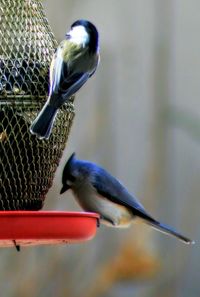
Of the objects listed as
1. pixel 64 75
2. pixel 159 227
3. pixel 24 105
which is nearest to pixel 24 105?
pixel 24 105

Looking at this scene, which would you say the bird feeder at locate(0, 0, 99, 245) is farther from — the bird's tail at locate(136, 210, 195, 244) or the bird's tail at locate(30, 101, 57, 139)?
the bird's tail at locate(136, 210, 195, 244)

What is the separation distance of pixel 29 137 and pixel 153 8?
50.9 inches

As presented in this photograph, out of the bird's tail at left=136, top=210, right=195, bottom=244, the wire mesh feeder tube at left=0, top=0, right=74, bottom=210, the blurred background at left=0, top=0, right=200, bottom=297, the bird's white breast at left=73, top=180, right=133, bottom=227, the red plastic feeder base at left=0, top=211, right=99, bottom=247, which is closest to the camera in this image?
the red plastic feeder base at left=0, top=211, right=99, bottom=247

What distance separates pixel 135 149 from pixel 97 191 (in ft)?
2.74

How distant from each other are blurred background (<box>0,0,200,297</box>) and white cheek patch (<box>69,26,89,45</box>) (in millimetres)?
899

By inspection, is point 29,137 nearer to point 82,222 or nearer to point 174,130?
point 82,222

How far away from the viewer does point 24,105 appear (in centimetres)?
248

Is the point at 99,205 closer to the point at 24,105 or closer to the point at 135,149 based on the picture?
the point at 24,105

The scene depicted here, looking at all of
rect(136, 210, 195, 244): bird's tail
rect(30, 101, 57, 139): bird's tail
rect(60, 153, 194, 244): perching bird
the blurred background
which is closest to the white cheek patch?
rect(30, 101, 57, 139): bird's tail

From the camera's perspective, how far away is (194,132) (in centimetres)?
361

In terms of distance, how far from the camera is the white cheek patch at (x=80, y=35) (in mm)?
2559

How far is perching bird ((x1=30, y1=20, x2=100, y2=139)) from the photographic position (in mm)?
2385

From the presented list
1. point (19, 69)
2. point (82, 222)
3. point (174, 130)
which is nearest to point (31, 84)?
point (19, 69)

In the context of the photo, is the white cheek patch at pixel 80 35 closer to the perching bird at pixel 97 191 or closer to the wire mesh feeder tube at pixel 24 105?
the wire mesh feeder tube at pixel 24 105
